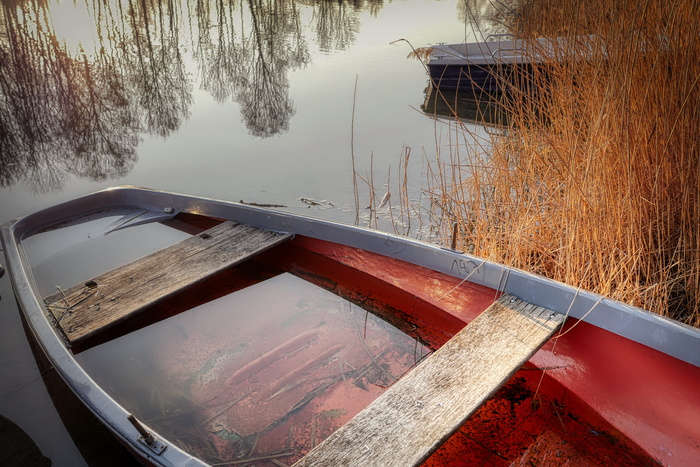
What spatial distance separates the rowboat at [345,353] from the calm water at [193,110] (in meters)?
0.41

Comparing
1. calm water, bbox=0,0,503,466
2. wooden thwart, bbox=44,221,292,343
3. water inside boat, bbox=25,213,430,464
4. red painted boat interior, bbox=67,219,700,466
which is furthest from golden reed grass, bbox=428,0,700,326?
wooden thwart, bbox=44,221,292,343

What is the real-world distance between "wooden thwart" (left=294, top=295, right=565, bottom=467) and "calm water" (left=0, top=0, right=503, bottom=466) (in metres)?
1.15

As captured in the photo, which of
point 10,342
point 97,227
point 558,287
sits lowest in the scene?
point 10,342

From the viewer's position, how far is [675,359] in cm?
173

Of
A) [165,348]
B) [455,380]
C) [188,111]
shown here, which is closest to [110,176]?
[188,111]

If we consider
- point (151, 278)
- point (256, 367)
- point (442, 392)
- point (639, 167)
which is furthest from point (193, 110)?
point (442, 392)

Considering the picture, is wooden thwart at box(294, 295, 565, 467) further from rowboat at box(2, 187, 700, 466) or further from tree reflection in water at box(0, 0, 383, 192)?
tree reflection in water at box(0, 0, 383, 192)

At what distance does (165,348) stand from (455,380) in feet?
4.23

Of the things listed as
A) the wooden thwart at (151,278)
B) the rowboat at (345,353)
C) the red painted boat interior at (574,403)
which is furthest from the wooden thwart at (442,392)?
the wooden thwart at (151,278)

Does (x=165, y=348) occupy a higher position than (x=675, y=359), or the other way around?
(x=675, y=359)

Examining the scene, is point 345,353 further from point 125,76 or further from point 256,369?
point 125,76

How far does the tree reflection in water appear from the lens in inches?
225

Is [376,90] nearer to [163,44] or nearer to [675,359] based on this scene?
[163,44]

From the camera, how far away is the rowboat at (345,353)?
170 cm
